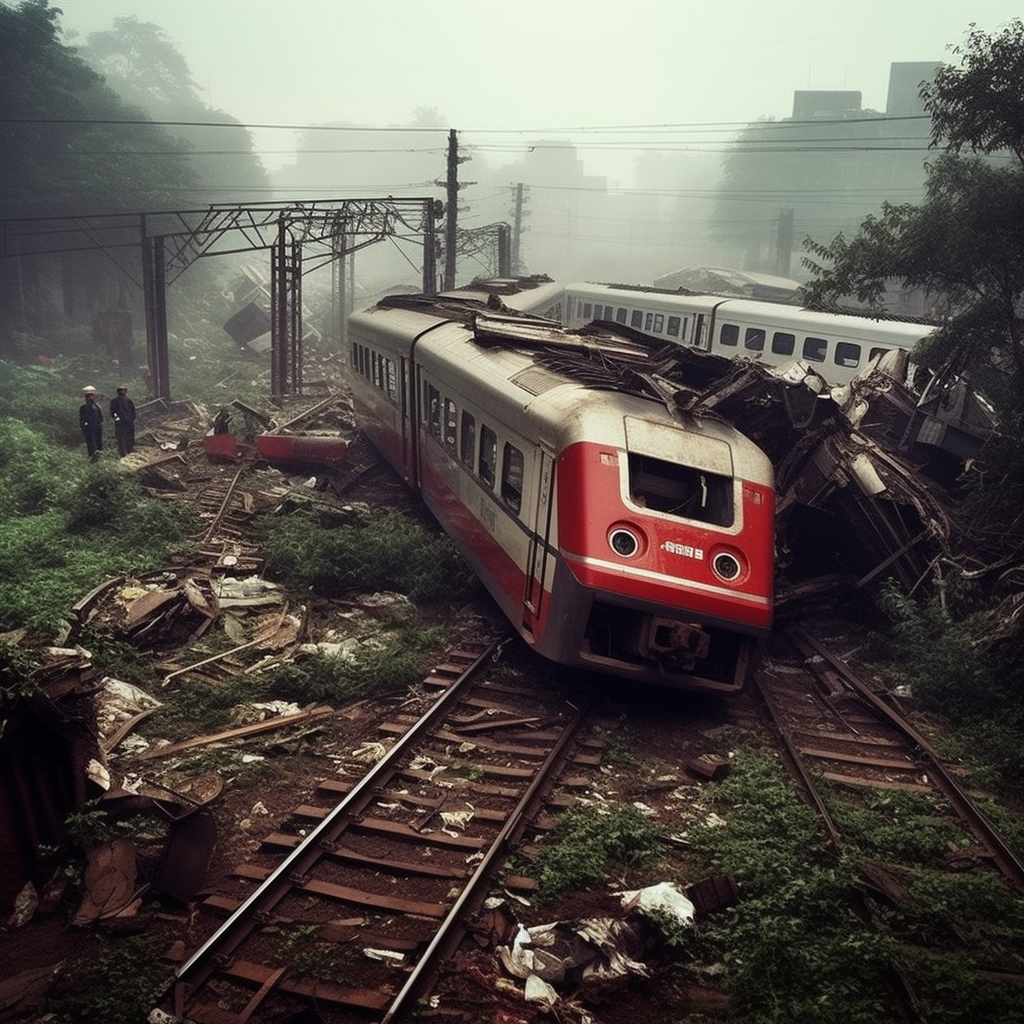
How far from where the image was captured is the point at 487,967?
5.32 m

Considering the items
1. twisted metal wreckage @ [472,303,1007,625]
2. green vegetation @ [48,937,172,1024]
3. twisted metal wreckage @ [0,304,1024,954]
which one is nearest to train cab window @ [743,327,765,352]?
twisted metal wreckage @ [0,304,1024,954]

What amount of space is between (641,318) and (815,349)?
8.09 m

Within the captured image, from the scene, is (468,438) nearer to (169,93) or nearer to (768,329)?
(768,329)

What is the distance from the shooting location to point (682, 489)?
9000 mm

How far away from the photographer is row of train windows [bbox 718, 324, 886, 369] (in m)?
21.4

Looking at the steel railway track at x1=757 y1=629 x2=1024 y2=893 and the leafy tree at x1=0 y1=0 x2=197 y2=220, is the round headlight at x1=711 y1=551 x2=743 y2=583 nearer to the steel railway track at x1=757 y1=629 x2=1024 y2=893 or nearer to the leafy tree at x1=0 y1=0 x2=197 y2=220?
the steel railway track at x1=757 y1=629 x2=1024 y2=893

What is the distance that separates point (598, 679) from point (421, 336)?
6975 millimetres

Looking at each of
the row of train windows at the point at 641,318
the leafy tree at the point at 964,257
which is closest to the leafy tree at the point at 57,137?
the row of train windows at the point at 641,318

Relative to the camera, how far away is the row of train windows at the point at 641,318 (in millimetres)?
27219

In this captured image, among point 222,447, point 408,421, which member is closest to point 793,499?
point 408,421

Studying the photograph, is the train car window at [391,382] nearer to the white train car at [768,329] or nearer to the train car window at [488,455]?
the train car window at [488,455]

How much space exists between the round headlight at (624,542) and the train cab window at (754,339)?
55.9 ft

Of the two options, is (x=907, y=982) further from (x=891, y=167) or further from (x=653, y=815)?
(x=891, y=167)

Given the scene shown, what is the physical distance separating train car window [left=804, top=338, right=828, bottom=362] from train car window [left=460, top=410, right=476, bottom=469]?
13.3 metres
